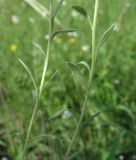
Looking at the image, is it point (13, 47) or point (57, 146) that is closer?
point (57, 146)

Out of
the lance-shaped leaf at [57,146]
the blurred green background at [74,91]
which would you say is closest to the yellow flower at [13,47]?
the blurred green background at [74,91]

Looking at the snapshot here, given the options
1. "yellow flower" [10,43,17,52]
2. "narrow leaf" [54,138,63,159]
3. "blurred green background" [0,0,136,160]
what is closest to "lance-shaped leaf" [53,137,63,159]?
"narrow leaf" [54,138,63,159]

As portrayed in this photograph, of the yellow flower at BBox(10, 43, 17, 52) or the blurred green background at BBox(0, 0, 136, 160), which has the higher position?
the blurred green background at BBox(0, 0, 136, 160)

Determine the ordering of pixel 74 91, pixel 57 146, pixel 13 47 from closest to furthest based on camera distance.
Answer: pixel 57 146 → pixel 74 91 → pixel 13 47

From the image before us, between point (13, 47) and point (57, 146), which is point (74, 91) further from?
point (57, 146)

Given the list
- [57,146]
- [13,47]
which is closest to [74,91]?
[13,47]

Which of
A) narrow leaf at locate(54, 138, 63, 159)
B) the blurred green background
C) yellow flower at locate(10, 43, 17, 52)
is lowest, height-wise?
yellow flower at locate(10, 43, 17, 52)

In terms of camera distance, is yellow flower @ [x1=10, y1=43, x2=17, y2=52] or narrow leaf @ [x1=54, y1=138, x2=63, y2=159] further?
yellow flower @ [x1=10, y1=43, x2=17, y2=52]

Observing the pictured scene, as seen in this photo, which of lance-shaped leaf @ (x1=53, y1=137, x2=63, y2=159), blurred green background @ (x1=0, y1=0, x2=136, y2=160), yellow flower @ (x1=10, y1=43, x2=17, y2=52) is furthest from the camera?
yellow flower @ (x1=10, y1=43, x2=17, y2=52)

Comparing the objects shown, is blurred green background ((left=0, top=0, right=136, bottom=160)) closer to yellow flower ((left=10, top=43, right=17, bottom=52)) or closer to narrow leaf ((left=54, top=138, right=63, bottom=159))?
yellow flower ((left=10, top=43, right=17, bottom=52))
